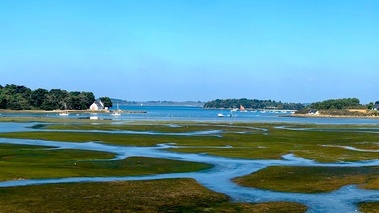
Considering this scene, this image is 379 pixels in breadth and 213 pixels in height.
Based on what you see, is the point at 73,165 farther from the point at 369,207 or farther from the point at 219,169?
the point at 369,207

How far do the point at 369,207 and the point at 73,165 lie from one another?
23.7 meters

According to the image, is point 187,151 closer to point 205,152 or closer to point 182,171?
point 205,152

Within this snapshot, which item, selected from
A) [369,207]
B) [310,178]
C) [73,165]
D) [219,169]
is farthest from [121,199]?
[310,178]

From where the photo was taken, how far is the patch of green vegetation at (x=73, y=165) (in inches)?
1391

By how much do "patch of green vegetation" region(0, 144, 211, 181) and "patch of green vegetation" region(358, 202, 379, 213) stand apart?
1574 cm

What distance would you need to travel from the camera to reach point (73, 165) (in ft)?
132

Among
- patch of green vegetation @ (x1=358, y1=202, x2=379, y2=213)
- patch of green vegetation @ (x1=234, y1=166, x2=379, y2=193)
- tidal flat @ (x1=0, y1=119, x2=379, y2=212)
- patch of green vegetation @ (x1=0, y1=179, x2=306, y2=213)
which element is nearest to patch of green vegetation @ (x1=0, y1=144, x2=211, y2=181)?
tidal flat @ (x1=0, y1=119, x2=379, y2=212)

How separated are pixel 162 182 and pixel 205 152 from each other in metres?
21.0

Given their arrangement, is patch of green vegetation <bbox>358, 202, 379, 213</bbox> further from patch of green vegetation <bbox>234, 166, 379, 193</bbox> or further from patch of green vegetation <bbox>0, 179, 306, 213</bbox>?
patch of green vegetation <bbox>234, 166, 379, 193</bbox>

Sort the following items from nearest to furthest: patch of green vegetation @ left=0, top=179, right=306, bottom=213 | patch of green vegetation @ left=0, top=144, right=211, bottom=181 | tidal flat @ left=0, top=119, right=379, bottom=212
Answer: patch of green vegetation @ left=0, top=179, right=306, bottom=213, tidal flat @ left=0, top=119, right=379, bottom=212, patch of green vegetation @ left=0, top=144, right=211, bottom=181

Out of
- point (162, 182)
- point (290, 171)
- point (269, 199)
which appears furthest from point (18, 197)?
point (290, 171)

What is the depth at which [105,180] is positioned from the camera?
33.3m

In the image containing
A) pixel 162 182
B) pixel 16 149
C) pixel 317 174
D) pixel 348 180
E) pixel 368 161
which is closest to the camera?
pixel 162 182

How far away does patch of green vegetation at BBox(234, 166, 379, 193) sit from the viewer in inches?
1280
